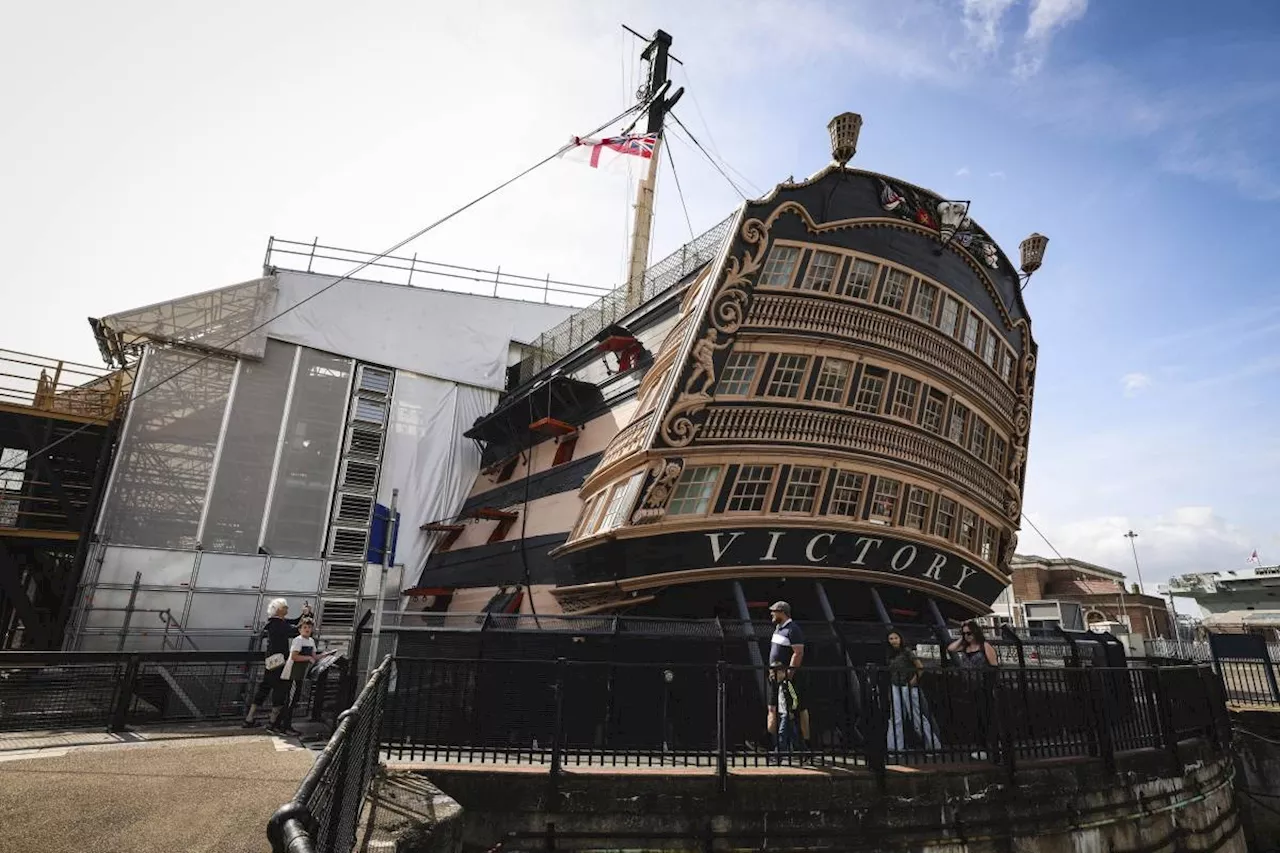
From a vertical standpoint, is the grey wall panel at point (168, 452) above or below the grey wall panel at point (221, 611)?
above

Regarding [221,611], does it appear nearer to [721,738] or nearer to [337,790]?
[721,738]

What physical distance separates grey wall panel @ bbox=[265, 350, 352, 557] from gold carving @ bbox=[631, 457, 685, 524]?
45.6ft

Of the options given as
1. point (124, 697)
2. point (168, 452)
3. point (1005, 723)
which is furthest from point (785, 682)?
point (168, 452)

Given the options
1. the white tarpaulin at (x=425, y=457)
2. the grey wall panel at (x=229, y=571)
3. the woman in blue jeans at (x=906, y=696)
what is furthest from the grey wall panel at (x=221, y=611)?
the woman in blue jeans at (x=906, y=696)

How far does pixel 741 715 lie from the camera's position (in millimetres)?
8047

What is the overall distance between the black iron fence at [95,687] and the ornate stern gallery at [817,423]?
585 centimetres

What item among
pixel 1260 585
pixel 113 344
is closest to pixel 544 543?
pixel 113 344

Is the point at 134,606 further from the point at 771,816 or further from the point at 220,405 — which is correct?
the point at 771,816

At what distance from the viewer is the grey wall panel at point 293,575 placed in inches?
781

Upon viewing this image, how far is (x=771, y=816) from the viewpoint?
621 cm

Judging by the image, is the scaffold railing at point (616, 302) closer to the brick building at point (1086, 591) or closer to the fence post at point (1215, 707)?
the fence post at point (1215, 707)

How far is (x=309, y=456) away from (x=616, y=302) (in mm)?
10940

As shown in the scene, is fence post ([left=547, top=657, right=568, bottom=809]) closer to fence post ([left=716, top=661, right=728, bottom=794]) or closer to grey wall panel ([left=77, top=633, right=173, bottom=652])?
fence post ([left=716, top=661, right=728, bottom=794])

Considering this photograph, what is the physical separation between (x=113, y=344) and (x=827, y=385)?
21619mm
